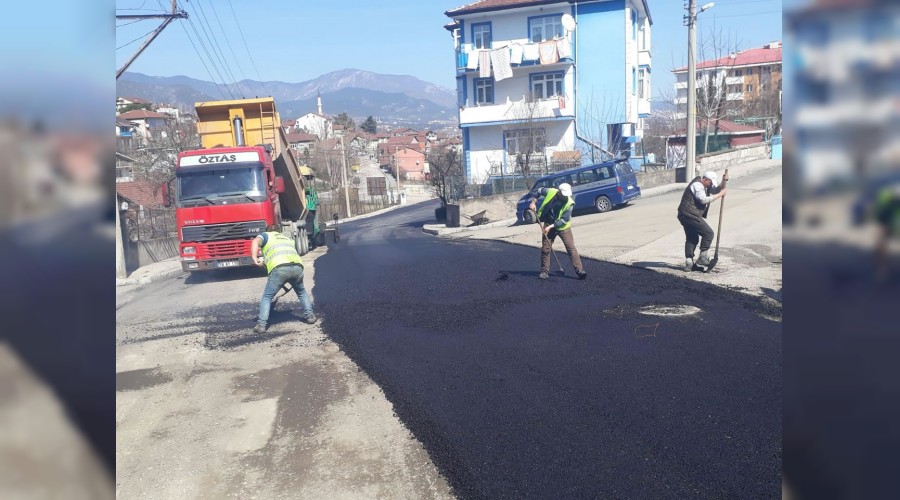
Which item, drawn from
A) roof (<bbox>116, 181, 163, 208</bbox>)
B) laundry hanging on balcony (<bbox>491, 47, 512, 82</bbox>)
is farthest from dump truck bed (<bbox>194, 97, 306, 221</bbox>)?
laundry hanging on balcony (<bbox>491, 47, 512, 82</bbox>)

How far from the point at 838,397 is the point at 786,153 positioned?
0.48m

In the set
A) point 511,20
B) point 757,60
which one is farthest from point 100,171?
point 511,20

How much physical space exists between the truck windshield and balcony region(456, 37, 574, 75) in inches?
1026

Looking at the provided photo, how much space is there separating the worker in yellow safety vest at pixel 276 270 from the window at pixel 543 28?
33469 millimetres

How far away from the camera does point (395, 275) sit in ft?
49.5

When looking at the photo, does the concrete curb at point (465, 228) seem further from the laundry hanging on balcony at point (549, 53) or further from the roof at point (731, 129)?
the roof at point (731, 129)

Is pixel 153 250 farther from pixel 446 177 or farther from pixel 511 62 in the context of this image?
pixel 511 62

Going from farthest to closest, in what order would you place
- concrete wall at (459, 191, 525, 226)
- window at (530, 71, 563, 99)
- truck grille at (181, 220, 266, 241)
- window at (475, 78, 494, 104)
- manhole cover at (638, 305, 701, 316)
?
window at (475, 78, 494, 104), window at (530, 71, 563, 99), concrete wall at (459, 191, 525, 226), truck grille at (181, 220, 266, 241), manhole cover at (638, 305, 701, 316)

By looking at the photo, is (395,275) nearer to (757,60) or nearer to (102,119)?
(102,119)

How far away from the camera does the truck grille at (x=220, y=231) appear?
16.2 meters

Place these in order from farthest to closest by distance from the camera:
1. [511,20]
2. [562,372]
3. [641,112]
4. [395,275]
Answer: [641,112] → [511,20] → [395,275] → [562,372]

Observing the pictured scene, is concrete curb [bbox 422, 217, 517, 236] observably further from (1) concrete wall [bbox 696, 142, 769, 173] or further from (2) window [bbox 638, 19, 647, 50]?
(2) window [bbox 638, 19, 647, 50]

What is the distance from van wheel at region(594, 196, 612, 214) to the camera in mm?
25359

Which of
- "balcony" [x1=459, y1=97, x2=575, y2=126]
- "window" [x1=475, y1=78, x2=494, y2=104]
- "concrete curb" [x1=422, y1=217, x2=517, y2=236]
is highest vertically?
"window" [x1=475, y1=78, x2=494, y2=104]
